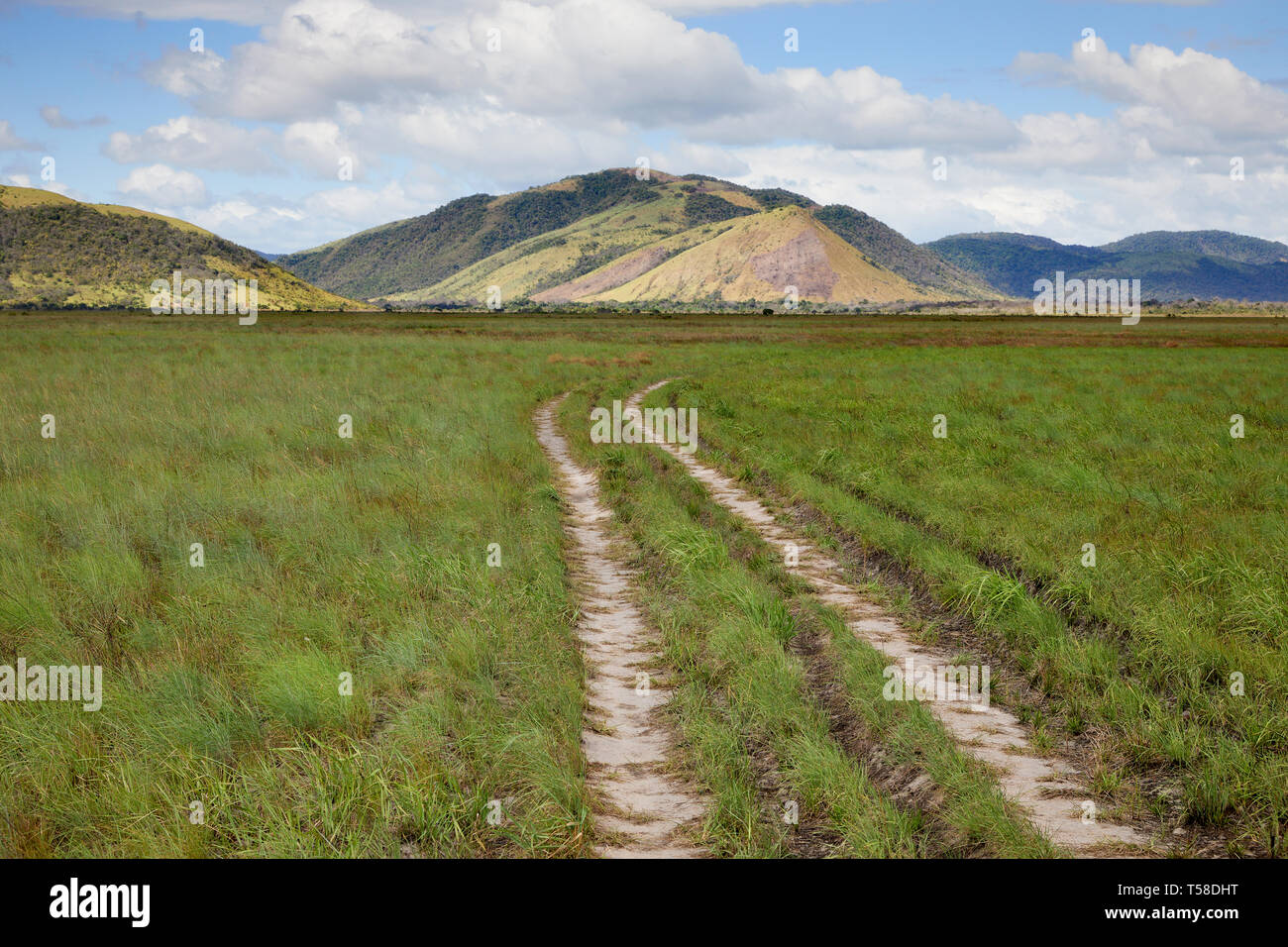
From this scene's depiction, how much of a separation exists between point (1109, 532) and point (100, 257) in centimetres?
18178

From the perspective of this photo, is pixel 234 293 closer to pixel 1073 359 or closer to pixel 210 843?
pixel 1073 359

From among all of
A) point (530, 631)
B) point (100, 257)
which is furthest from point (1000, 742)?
point (100, 257)

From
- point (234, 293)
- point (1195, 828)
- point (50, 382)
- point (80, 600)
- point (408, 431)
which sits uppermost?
point (234, 293)

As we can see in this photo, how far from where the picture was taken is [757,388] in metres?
31.1

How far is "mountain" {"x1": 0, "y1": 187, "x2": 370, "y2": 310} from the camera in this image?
441 feet

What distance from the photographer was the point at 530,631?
23.4 ft

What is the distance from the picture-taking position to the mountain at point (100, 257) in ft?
441

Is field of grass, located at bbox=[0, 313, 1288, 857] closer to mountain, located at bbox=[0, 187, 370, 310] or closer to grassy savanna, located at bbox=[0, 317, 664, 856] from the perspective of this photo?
grassy savanna, located at bbox=[0, 317, 664, 856]

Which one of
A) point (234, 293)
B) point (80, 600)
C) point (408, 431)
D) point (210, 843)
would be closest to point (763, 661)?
point (210, 843)

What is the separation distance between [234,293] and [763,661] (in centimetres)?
16286

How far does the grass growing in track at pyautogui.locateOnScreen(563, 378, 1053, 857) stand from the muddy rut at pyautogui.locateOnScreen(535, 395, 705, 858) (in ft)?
0.67

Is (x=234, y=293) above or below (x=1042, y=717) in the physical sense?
above

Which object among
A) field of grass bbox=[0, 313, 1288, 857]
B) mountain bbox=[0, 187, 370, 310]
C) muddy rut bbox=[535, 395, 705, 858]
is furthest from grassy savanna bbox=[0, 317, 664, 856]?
mountain bbox=[0, 187, 370, 310]

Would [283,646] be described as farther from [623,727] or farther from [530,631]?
[623,727]
